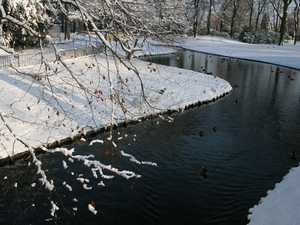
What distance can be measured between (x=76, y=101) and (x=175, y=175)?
7138mm

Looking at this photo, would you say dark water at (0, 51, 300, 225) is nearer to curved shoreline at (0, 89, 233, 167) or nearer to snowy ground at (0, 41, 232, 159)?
curved shoreline at (0, 89, 233, 167)

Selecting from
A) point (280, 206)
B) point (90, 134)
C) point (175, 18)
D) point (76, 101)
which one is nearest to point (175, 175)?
point (280, 206)

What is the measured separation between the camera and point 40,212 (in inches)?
268

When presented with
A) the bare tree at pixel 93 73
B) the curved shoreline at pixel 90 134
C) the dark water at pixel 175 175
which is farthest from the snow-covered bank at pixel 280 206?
the curved shoreline at pixel 90 134

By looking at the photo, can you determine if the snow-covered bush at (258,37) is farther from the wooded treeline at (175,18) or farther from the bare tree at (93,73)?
the bare tree at (93,73)

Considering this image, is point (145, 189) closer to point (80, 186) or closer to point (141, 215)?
point (141, 215)

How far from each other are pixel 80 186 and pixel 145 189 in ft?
5.97

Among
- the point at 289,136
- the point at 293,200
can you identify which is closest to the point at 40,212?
the point at 293,200

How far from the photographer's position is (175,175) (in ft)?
28.2

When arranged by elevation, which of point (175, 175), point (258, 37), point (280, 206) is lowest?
point (175, 175)

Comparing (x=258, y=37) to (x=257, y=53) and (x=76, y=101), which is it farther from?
(x=76, y=101)

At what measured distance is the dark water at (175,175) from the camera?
6.89m

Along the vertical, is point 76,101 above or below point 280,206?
above

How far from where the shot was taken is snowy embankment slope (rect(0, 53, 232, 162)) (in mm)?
10094
